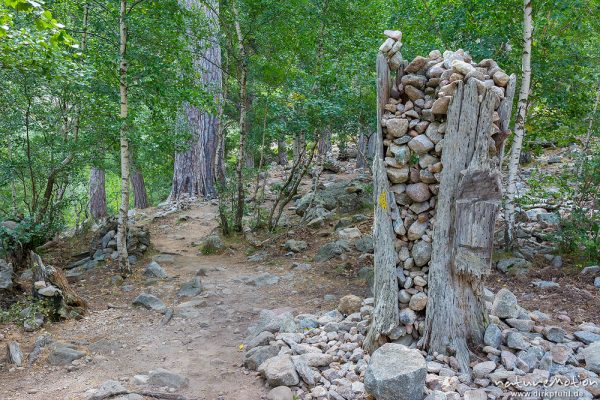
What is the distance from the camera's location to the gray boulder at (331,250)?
8.37m

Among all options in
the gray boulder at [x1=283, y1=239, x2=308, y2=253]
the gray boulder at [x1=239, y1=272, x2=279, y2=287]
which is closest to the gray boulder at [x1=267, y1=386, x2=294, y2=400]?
the gray boulder at [x1=239, y1=272, x2=279, y2=287]

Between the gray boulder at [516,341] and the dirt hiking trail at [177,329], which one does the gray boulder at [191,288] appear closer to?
the dirt hiking trail at [177,329]

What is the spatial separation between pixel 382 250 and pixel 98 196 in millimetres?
12068

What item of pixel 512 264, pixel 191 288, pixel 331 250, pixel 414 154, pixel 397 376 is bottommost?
pixel 191 288

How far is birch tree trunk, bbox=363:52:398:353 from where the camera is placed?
4285 mm

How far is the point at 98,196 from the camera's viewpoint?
13.9 meters

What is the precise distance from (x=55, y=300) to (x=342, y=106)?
233 inches

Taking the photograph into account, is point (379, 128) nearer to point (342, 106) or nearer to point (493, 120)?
point (493, 120)

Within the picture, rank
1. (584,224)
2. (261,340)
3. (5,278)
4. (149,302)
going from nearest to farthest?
(261,340), (5,278), (149,302), (584,224)

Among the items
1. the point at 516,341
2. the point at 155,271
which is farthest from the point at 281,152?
the point at 516,341

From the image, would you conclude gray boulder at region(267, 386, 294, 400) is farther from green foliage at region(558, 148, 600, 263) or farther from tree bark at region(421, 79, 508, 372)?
green foliage at region(558, 148, 600, 263)

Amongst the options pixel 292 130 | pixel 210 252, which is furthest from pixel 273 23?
pixel 210 252

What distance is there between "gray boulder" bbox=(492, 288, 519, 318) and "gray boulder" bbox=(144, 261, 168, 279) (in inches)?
227

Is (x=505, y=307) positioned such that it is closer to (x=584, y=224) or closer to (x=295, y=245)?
(x=584, y=224)
